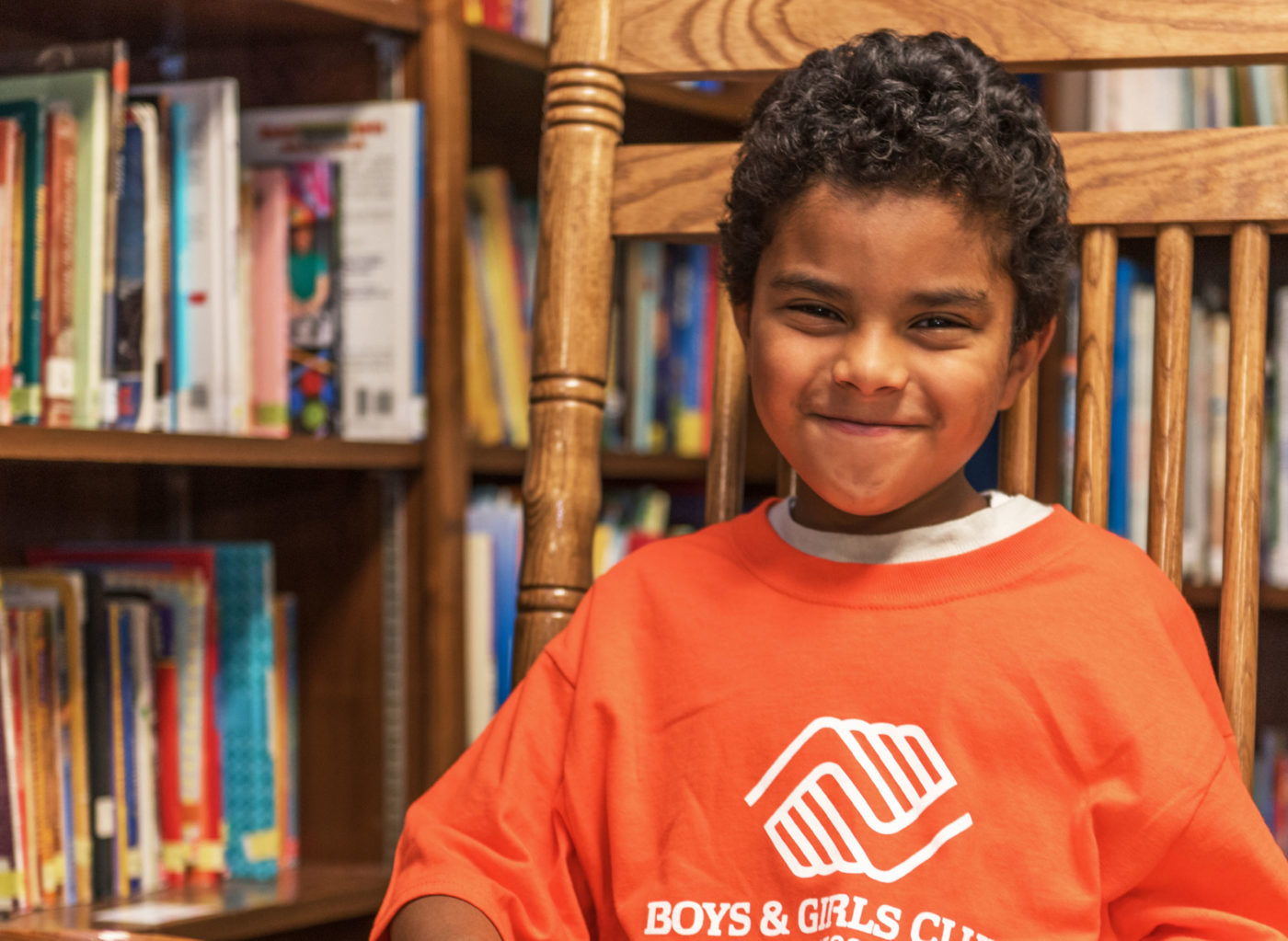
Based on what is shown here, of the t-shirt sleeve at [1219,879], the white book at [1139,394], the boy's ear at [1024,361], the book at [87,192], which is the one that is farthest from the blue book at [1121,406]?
the book at [87,192]

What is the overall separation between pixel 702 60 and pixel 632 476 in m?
0.66

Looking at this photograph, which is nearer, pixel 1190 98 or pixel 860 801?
pixel 860 801

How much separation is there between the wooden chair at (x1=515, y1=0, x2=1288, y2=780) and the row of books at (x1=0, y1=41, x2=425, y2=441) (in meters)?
0.37

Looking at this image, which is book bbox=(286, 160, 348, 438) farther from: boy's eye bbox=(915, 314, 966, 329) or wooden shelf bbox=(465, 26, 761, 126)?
boy's eye bbox=(915, 314, 966, 329)

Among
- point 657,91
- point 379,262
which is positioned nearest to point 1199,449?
point 657,91

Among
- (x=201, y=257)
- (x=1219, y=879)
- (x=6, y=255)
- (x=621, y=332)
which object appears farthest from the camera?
(x=621, y=332)

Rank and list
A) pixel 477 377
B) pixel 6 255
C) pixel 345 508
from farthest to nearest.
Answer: pixel 477 377
pixel 345 508
pixel 6 255

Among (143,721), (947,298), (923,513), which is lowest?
(143,721)

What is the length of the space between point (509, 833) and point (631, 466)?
2.40ft

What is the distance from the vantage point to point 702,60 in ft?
2.64

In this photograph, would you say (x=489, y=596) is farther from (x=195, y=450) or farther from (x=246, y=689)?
(x=195, y=450)

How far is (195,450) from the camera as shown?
1018 mm

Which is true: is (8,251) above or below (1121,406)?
above

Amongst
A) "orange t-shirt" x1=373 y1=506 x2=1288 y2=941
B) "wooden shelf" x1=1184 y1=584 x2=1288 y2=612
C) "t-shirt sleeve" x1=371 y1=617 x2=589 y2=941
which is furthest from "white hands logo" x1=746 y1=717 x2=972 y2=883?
"wooden shelf" x1=1184 y1=584 x2=1288 y2=612
